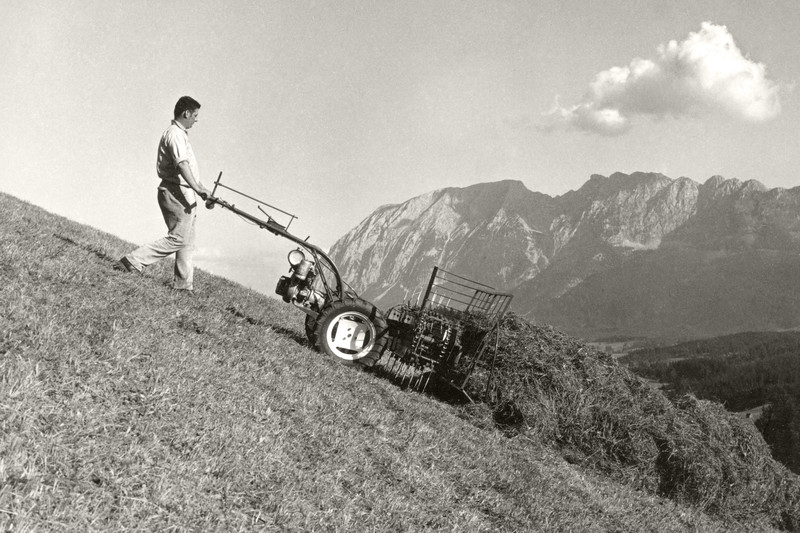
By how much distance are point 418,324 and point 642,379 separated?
4862 millimetres

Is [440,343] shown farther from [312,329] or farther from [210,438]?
[210,438]

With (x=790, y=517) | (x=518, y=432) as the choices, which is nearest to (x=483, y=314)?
(x=518, y=432)

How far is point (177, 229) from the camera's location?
25.8 ft

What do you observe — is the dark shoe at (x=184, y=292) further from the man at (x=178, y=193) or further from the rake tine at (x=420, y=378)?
the rake tine at (x=420, y=378)

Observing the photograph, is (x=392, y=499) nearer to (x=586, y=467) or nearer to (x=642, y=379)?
(x=586, y=467)

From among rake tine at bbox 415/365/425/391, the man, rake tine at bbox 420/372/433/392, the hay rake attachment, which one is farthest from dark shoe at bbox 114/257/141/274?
rake tine at bbox 420/372/433/392

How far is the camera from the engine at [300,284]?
8.20 m

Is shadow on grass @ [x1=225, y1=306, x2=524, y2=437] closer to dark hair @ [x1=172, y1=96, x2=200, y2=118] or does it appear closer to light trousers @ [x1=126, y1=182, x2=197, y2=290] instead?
light trousers @ [x1=126, y1=182, x2=197, y2=290]

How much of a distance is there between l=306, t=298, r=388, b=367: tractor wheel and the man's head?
343cm

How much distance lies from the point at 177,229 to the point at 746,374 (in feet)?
543

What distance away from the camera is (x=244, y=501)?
3.50 metres

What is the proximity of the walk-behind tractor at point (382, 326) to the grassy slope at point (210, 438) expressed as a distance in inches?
34.4

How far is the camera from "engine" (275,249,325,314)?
8195 millimetres

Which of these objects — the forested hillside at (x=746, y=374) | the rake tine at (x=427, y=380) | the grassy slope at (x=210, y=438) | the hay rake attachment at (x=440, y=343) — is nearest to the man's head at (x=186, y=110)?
the grassy slope at (x=210, y=438)
